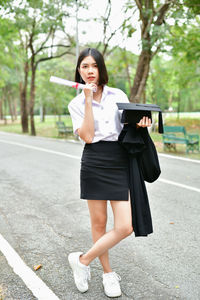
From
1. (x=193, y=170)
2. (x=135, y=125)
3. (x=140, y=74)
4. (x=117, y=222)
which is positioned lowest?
(x=193, y=170)

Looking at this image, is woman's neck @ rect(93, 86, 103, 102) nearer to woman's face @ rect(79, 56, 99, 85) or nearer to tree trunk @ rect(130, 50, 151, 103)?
woman's face @ rect(79, 56, 99, 85)

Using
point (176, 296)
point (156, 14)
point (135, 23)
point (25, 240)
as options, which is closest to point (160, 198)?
point (25, 240)

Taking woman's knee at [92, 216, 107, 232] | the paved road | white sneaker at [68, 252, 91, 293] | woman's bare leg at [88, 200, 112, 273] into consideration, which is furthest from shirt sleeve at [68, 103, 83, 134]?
the paved road

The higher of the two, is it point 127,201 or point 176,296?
point 127,201

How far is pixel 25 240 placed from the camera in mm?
4020

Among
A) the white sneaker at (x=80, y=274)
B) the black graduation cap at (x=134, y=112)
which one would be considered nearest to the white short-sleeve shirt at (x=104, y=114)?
the black graduation cap at (x=134, y=112)

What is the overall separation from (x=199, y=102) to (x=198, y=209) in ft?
196

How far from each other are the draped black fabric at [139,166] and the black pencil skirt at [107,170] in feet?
0.18

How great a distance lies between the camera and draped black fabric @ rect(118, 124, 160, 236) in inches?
98.4

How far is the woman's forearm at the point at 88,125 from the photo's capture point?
241 centimetres

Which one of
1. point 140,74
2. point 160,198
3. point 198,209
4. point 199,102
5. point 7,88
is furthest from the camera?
point 199,102

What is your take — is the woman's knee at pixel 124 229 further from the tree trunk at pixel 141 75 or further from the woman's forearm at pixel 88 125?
the tree trunk at pixel 141 75

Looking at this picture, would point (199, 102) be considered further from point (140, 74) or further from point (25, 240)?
point (25, 240)

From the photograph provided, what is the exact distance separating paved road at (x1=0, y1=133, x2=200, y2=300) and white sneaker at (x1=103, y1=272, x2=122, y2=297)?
68 mm
